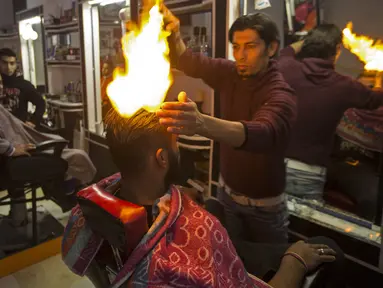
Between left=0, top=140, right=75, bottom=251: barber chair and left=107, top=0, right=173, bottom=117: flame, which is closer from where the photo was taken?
left=107, top=0, right=173, bottom=117: flame

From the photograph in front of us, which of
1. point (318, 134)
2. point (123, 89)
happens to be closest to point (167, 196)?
A: point (123, 89)

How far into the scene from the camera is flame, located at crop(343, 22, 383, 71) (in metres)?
1.83

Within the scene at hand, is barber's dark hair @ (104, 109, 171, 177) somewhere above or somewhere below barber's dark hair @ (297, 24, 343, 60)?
below

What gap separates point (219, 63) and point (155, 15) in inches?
24.5

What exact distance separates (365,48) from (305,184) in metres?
0.85

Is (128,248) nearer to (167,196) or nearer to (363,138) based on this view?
(167,196)

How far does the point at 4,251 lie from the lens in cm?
281

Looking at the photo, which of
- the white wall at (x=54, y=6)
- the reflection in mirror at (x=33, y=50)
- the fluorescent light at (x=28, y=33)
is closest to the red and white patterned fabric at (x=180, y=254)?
the white wall at (x=54, y=6)

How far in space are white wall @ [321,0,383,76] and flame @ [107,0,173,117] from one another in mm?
1077

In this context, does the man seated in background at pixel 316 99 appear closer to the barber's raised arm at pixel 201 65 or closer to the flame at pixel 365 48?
the flame at pixel 365 48

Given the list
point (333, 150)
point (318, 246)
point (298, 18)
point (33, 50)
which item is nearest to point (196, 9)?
point (298, 18)

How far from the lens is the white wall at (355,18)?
1.81m

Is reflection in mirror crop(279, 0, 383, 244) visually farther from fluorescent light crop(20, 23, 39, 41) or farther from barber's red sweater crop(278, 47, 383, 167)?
fluorescent light crop(20, 23, 39, 41)

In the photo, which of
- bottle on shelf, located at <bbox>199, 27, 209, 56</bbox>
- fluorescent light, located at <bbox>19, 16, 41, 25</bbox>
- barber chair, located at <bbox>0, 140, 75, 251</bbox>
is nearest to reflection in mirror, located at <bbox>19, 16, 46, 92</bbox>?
fluorescent light, located at <bbox>19, 16, 41, 25</bbox>
